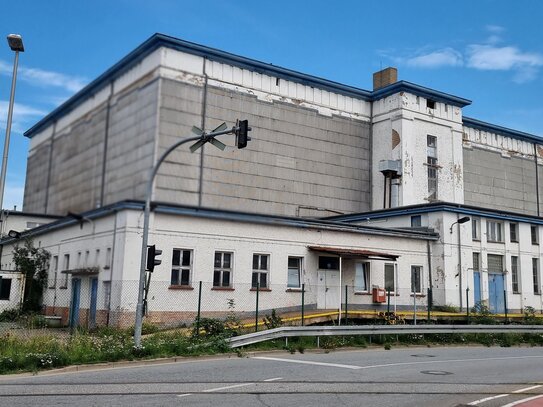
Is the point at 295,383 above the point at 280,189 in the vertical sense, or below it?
below

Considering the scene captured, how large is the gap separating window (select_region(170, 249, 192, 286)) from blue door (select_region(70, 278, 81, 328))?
552cm

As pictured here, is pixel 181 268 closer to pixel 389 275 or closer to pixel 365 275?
pixel 365 275

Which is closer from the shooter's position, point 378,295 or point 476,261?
point 378,295

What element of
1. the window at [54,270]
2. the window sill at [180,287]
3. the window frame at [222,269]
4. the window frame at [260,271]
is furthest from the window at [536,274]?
the window at [54,270]

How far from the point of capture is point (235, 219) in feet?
92.5

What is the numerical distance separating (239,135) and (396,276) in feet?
62.8

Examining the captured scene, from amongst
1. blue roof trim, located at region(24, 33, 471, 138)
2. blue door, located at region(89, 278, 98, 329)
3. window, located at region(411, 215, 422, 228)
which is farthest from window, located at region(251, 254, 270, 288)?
blue roof trim, located at region(24, 33, 471, 138)

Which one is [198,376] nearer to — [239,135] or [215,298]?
[239,135]

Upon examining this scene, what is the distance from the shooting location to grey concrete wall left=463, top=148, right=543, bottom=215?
58.4m

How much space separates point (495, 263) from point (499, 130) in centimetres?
3033

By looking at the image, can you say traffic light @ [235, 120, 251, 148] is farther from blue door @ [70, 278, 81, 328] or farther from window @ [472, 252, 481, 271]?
window @ [472, 252, 481, 271]

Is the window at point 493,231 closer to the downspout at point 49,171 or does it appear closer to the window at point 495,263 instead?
the window at point 495,263

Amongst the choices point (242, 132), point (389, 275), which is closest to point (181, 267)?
point (242, 132)

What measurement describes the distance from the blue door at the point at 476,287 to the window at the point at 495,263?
3.44ft
